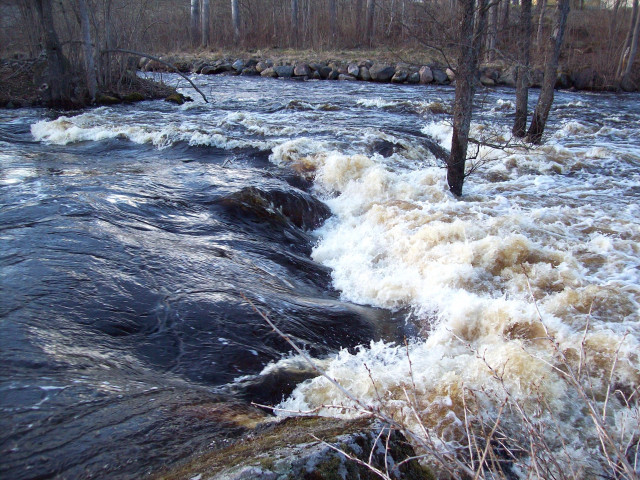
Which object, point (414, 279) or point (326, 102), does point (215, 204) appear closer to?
point (414, 279)

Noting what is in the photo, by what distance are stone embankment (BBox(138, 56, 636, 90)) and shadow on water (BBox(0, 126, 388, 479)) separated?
1579 cm

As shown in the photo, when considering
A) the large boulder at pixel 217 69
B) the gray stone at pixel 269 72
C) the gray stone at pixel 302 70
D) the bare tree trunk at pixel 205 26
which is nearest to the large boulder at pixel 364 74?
the gray stone at pixel 302 70

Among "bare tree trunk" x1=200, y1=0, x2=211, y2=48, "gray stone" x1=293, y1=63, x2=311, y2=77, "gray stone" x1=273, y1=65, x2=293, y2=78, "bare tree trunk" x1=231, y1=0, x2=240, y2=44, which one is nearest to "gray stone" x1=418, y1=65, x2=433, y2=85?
"gray stone" x1=293, y1=63, x2=311, y2=77

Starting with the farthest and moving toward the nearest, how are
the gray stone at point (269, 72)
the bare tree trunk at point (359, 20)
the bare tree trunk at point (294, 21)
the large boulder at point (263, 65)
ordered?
the bare tree trunk at point (294, 21)
the bare tree trunk at point (359, 20)
the large boulder at point (263, 65)
the gray stone at point (269, 72)

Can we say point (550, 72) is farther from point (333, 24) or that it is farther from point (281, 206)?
point (333, 24)

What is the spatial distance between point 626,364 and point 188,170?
6551 millimetres

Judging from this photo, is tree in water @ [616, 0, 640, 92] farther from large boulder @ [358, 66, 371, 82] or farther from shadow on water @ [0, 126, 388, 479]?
shadow on water @ [0, 126, 388, 479]

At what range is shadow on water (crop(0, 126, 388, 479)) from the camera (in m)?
2.41

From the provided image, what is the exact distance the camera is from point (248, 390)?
10.2 ft

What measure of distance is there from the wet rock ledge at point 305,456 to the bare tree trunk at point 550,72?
940 centimetres

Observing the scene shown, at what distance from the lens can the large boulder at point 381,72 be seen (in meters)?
22.0

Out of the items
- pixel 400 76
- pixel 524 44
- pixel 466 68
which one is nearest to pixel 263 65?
pixel 400 76

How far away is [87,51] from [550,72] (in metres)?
11.8

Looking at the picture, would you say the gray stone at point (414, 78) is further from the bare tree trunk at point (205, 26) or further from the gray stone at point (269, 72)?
the bare tree trunk at point (205, 26)
